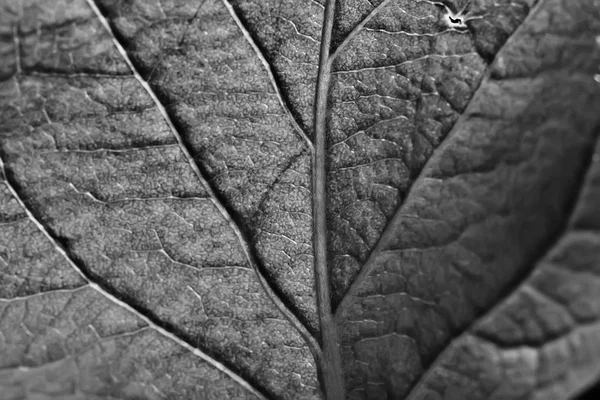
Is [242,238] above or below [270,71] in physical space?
below

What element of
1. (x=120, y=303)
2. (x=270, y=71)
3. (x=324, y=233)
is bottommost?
(x=120, y=303)

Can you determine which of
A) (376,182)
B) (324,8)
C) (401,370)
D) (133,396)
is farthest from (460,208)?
(133,396)

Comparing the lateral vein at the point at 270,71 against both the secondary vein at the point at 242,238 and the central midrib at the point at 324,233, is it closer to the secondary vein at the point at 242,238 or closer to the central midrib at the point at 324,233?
the central midrib at the point at 324,233

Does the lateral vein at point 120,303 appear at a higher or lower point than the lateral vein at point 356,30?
lower

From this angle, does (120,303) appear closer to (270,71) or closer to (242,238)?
(242,238)

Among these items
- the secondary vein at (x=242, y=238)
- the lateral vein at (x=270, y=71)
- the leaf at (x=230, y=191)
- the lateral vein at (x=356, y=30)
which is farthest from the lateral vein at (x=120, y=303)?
the lateral vein at (x=356, y=30)

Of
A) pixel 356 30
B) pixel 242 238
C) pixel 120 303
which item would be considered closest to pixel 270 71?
pixel 356 30

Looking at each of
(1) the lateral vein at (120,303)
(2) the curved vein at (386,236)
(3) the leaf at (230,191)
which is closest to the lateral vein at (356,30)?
(3) the leaf at (230,191)

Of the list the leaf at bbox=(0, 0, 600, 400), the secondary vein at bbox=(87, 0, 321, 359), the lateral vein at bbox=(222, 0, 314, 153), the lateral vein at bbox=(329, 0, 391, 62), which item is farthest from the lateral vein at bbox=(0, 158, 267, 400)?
the lateral vein at bbox=(329, 0, 391, 62)

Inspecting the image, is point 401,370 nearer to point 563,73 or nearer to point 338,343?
point 338,343
